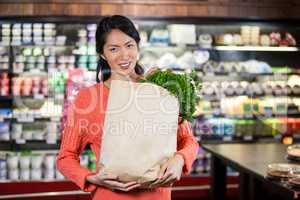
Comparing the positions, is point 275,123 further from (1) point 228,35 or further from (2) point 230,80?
(1) point 228,35

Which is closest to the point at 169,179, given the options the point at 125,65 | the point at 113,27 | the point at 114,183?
the point at 114,183

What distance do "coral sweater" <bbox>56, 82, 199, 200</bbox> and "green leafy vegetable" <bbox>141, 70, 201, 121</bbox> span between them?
5.8 inches

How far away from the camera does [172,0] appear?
4.82 meters

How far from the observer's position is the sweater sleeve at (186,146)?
5.37ft

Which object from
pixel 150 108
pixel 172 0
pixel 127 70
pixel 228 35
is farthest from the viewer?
pixel 228 35

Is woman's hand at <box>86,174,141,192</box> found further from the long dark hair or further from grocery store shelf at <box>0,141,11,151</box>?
grocery store shelf at <box>0,141,11,151</box>

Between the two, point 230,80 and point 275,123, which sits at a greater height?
point 230,80

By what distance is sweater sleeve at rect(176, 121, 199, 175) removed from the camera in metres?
1.64

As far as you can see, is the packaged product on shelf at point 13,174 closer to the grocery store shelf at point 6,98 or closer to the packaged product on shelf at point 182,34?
the grocery store shelf at point 6,98

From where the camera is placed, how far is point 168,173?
4.91 ft

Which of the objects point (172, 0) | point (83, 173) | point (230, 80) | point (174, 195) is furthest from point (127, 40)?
point (230, 80)

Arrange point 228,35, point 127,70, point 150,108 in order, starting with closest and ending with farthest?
1. point 150,108
2. point 127,70
3. point 228,35

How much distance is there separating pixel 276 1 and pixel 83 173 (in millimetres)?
4076

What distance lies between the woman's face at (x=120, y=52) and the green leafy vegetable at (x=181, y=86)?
0.08 metres
